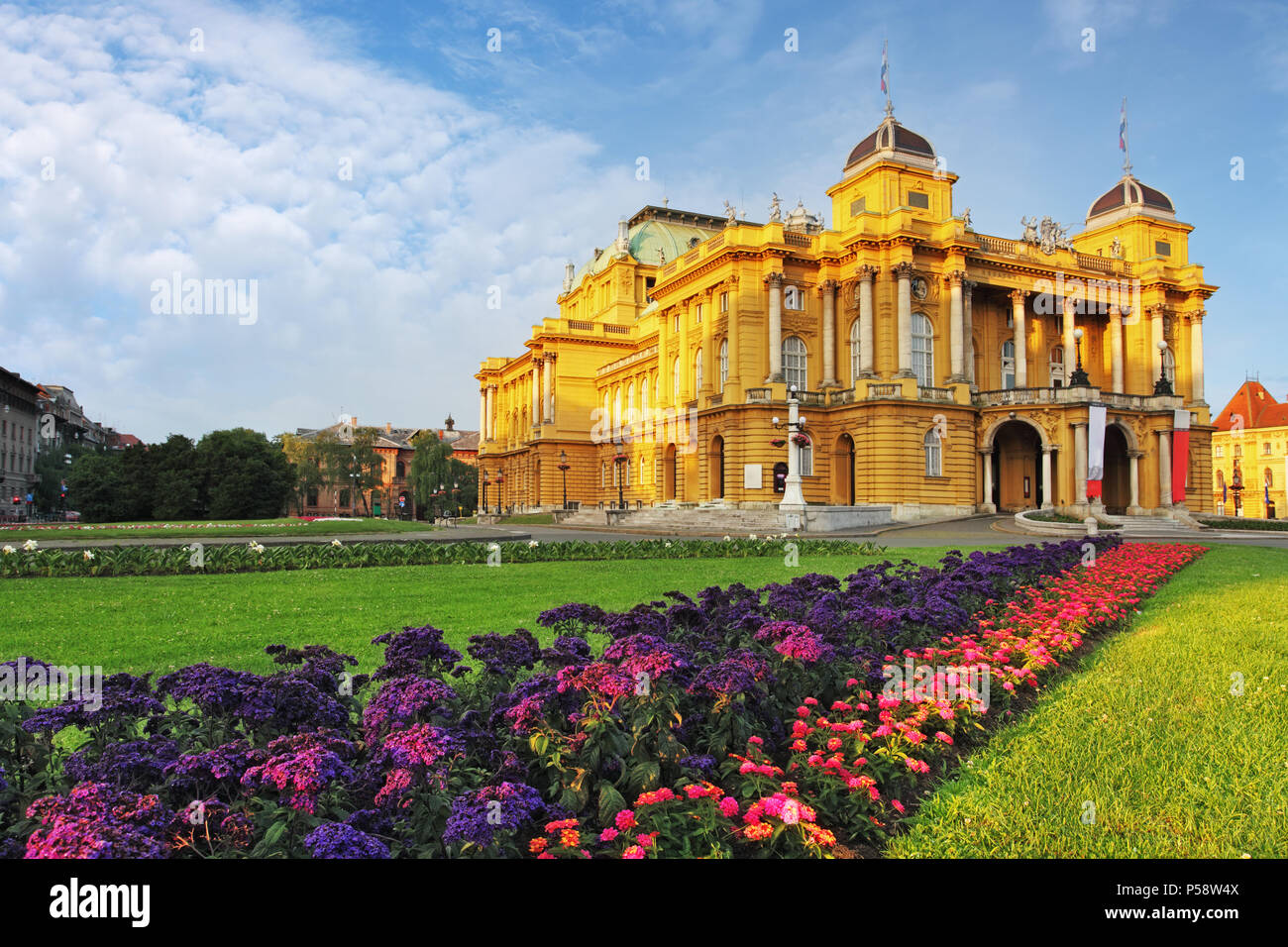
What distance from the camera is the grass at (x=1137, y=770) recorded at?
391cm

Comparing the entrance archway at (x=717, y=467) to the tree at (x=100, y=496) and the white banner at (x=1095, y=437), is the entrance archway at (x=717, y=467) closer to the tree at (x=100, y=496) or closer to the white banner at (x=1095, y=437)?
the white banner at (x=1095, y=437)

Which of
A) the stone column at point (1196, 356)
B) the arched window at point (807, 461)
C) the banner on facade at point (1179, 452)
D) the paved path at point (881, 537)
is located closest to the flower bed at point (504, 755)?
the paved path at point (881, 537)

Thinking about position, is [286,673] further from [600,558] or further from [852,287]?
[852,287]

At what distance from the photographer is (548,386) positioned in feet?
226

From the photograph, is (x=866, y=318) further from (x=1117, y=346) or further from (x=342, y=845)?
(x=342, y=845)

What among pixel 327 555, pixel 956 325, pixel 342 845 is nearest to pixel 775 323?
pixel 956 325

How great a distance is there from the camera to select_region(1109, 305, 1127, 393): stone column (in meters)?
50.3

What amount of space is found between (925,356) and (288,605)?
134 feet

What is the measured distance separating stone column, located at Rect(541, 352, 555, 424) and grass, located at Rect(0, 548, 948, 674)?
5059 cm

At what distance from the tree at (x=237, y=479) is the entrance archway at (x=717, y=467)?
94.3 feet

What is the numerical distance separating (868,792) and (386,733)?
2415mm
